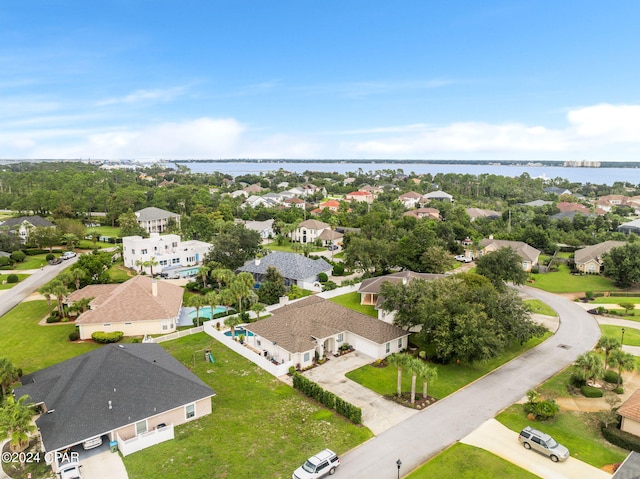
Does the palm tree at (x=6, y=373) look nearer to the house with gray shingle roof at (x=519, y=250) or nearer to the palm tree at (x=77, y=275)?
the palm tree at (x=77, y=275)

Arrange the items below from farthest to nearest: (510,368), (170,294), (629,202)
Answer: (629,202)
(170,294)
(510,368)

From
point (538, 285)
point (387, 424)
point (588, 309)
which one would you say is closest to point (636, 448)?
point (387, 424)

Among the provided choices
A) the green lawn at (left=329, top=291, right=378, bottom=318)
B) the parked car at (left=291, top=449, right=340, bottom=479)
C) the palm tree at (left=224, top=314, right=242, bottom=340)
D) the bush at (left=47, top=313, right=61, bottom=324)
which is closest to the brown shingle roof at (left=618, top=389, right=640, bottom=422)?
the parked car at (left=291, top=449, right=340, bottom=479)

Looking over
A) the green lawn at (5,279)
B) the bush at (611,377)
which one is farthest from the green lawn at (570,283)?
the green lawn at (5,279)

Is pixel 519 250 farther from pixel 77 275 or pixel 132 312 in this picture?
pixel 77 275

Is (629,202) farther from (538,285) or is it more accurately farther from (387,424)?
(387,424)

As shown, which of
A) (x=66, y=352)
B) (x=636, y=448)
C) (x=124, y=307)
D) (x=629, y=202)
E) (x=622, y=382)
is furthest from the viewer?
(x=629, y=202)

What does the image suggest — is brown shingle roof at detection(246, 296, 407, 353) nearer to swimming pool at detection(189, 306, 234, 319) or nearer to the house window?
swimming pool at detection(189, 306, 234, 319)
